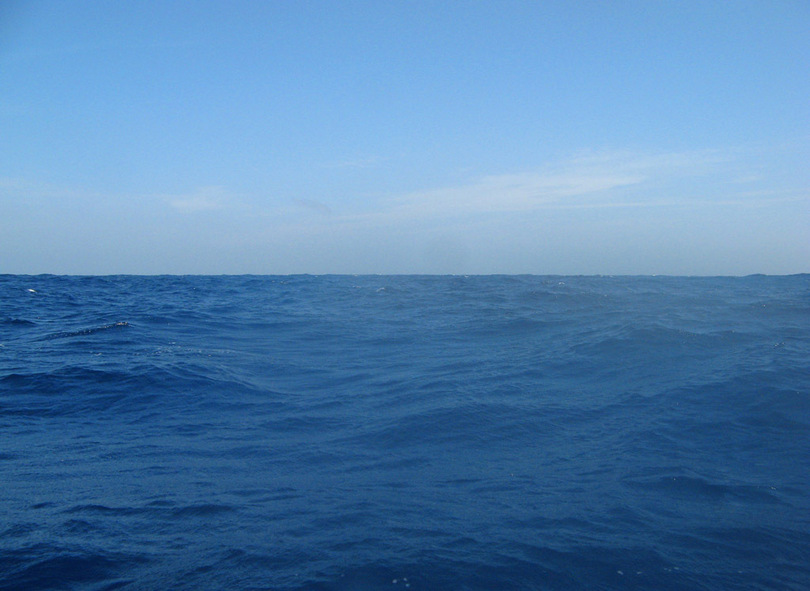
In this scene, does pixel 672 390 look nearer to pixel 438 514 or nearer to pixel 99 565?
pixel 438 514

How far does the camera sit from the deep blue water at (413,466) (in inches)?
185

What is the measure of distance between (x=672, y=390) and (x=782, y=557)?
561 cm

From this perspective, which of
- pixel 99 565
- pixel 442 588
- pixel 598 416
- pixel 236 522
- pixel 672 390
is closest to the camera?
pixel 442 588

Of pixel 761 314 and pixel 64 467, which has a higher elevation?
pixel 761 314

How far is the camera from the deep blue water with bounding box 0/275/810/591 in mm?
4703

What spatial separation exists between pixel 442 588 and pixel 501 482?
2.25 m

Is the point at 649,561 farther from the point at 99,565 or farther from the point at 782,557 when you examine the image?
the point at 99,565

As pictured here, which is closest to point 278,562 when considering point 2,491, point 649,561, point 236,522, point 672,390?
point 236,522

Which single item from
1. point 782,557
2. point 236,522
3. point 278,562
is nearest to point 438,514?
point 278,562

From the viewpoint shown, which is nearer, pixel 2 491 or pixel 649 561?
pixel 649 561

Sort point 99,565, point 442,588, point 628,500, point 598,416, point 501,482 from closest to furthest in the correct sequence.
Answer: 1. point 442,588
2. point 99,565
3. point 628,500
4. point 501,482
5. point 598,416

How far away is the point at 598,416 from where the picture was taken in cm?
894

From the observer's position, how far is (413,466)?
7.01 m

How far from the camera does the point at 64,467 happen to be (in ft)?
22.5
